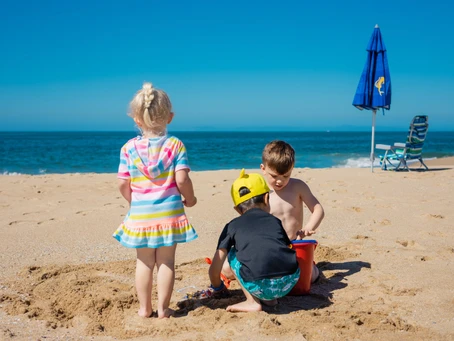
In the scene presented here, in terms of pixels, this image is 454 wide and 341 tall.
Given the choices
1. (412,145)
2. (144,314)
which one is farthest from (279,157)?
(412,145)

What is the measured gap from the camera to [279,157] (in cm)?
292

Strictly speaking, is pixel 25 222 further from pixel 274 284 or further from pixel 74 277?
pixel 274 284

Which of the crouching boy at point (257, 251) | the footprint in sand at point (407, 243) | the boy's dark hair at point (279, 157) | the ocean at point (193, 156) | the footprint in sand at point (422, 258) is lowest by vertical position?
the ocean at point (193, 156)

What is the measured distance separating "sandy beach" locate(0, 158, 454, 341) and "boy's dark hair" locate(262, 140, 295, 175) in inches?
35.8

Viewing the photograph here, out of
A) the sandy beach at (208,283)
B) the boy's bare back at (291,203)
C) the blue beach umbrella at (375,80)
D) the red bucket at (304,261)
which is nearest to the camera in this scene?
the sandy beach at (208,283)

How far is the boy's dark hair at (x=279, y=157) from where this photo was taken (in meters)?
2.92

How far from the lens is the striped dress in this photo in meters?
2.60

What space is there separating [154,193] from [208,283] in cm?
107

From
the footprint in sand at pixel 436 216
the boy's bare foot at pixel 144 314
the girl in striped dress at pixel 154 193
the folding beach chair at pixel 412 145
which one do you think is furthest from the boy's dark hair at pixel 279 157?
the folding beach chair at pixel 412 145

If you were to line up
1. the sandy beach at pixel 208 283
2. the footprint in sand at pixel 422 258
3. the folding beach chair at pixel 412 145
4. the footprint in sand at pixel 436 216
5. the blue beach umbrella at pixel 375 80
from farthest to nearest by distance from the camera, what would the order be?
the folding beach chair at pixel 412 145
the blue beach umbrella at pixel 375 80
the footprint in sand at pixel 436 216
the footprint in sand at pixel 422 258
the sandy beach at pixel 208 283

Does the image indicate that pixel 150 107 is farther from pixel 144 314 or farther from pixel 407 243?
pixel 407 243

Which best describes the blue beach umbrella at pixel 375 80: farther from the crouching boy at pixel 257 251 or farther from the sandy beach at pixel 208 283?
the crouching boy at pixel 257 251

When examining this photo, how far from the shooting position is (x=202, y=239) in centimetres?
455

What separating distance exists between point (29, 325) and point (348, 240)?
303cm
